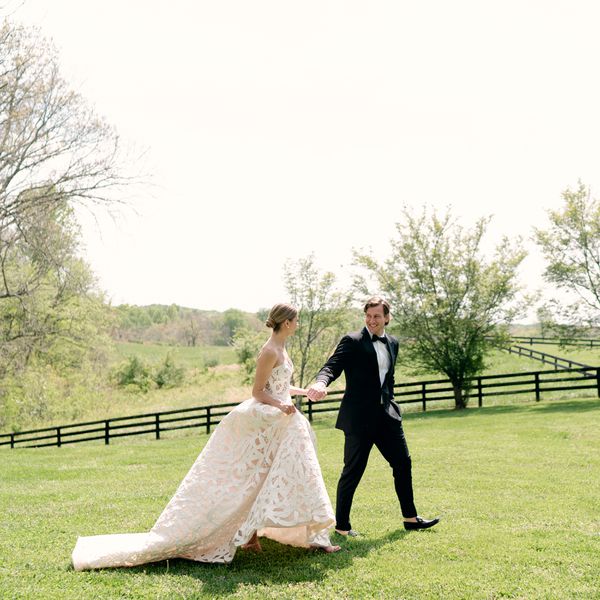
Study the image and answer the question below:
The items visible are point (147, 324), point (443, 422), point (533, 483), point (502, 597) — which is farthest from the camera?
point (147, 324)

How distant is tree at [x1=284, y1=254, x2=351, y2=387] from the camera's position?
92.0 feet

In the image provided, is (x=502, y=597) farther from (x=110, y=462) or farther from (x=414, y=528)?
(x=110, y=462)

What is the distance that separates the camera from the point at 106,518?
771cm

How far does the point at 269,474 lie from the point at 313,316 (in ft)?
74.8

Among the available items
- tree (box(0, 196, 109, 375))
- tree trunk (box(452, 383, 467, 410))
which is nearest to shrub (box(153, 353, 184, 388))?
tree (box(0, 196, 109, 375))

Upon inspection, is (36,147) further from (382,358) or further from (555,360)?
(555,360)

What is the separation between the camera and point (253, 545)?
5.80 m

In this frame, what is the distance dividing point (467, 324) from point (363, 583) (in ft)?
71.4

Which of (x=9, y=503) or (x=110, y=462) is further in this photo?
(x=110, y=462)

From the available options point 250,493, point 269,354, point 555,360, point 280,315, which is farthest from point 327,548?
point 555,360

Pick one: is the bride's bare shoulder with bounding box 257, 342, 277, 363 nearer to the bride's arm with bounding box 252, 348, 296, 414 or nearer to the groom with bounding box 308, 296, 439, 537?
the bride's arm with bounding box 252, 348, 296, 414

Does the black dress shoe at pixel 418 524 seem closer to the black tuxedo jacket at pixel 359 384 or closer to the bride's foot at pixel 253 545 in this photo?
the black tuxedo jacket at pixel 359 384

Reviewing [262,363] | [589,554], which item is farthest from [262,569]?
[589,554]

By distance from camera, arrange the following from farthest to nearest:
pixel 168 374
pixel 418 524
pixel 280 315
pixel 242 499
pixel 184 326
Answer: pixel 184 326, pixel 168 374, pixel 418 524, pixel 280 315, pixel 242 499
